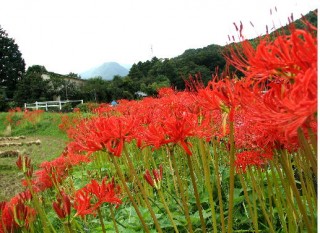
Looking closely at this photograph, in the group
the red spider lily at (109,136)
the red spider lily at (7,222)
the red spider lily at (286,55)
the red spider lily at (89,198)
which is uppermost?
the red spider lily at (286,55)

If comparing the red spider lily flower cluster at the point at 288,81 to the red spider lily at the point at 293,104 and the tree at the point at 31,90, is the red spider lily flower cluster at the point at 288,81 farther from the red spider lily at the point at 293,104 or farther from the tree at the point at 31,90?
the tree at the point at 31,90

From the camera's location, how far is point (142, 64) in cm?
4316

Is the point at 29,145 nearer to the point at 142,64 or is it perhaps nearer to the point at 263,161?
the point at 263,161

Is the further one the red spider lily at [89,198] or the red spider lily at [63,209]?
the red spider lily at [89,198]

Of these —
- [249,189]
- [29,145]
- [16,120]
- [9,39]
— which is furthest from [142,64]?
[249,189]

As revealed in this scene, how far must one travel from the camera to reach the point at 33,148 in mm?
11531

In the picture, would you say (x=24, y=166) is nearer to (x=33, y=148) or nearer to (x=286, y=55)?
(x=286, y=55)

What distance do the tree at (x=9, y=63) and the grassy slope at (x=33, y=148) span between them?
26574mm

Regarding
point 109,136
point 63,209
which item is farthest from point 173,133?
point 63,209

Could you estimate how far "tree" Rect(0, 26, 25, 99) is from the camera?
43312mm

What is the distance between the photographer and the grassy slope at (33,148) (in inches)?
269

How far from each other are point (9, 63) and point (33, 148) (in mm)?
35848

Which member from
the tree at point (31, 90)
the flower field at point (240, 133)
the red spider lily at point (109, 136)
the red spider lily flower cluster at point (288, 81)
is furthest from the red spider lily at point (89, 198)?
the tree at point (31, 90)

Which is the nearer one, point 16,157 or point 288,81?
point 288,81
